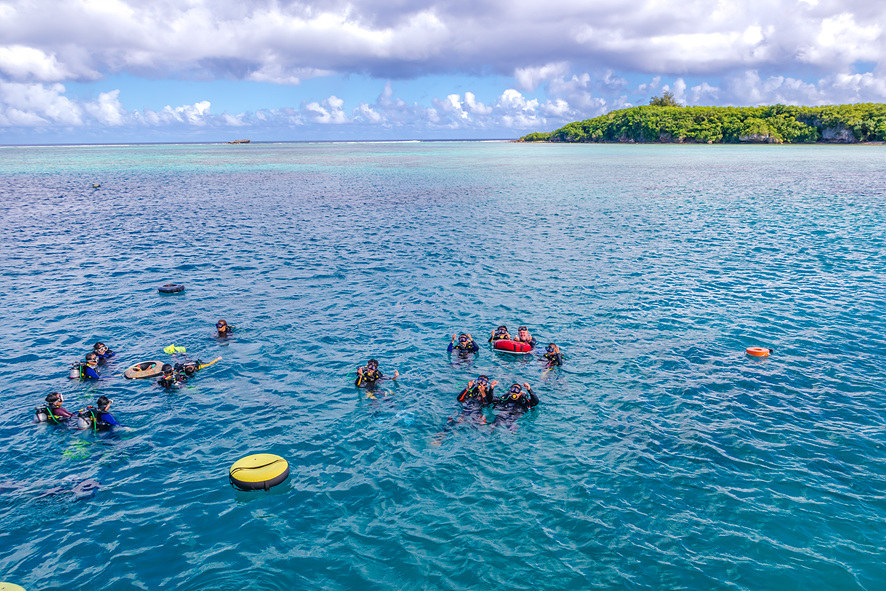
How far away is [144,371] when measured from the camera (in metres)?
22.8

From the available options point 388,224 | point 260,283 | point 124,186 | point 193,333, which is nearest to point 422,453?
point 193,333

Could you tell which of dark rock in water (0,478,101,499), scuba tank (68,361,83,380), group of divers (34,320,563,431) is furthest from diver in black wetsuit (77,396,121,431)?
scuba tank (68,361,83,380)

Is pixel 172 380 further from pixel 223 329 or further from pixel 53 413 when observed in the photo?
pixel 223 329

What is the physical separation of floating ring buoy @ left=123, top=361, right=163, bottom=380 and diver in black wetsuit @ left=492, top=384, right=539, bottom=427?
14640 millimetres

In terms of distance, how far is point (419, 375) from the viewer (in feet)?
74.8

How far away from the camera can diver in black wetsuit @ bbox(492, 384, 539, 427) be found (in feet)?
64.5

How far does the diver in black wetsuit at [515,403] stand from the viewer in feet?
64.5

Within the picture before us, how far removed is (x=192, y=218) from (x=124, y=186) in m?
47.7

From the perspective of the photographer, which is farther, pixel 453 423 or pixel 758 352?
pixel 758 352

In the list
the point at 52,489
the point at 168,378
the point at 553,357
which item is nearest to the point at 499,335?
the point at 553,357

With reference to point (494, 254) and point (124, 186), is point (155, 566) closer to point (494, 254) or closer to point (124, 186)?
point (494, 254)

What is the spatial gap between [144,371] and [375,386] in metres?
→ 10.2

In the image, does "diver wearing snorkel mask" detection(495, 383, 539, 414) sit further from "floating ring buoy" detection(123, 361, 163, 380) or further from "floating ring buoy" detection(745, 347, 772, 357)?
"floating ring buoy" detection(123, 361, 163, 380)

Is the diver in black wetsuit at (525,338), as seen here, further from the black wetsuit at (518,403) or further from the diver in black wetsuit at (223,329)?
the diver in black wetsuit at (223,329)
